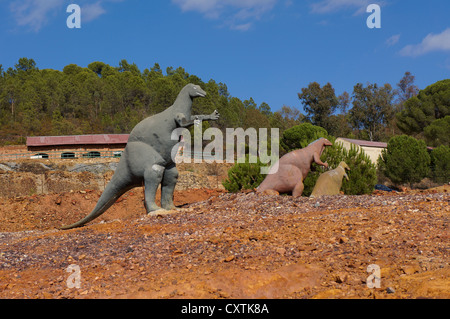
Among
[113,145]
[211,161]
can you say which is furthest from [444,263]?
[113,145]

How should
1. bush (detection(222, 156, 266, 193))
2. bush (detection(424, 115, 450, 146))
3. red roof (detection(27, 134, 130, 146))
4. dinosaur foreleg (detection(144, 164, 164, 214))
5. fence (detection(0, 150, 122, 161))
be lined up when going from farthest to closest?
red roof (detection(27, 134, 130, 146)) → fence (detection(0, 150, 122, 161)) → bush (detection(424, 115, 450, 146)) → bush (detection(222, 156, 266, 193)) → dinosaur foreleg (detection(144, 164, 164, 214))

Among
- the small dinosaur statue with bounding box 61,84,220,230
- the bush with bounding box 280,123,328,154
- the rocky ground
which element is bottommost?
the rocky ground

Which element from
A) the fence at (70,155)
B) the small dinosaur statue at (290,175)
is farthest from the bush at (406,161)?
the fence at (70,155)

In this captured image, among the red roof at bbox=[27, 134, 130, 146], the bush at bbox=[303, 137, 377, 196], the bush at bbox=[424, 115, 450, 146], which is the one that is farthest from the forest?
the bush at bbox=[303, 137, 377, 196]

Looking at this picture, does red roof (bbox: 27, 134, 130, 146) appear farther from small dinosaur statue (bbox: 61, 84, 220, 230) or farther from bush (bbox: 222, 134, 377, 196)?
small dinosaur statue (bbox: 61, 84, 220, 230)

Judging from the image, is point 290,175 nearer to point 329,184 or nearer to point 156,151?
point 329,184

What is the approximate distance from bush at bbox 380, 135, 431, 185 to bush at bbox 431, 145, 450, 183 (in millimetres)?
893

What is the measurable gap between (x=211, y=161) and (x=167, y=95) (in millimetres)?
14710

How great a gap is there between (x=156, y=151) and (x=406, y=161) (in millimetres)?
25456

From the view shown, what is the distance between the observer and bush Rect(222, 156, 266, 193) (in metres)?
13.0

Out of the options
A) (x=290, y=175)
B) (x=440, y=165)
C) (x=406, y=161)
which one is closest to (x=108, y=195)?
(x=290, y=175)

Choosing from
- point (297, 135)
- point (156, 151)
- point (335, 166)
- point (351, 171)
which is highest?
point (297, 135)

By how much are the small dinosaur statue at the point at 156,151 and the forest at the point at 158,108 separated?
35814mm

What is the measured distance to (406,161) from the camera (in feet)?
97.9
